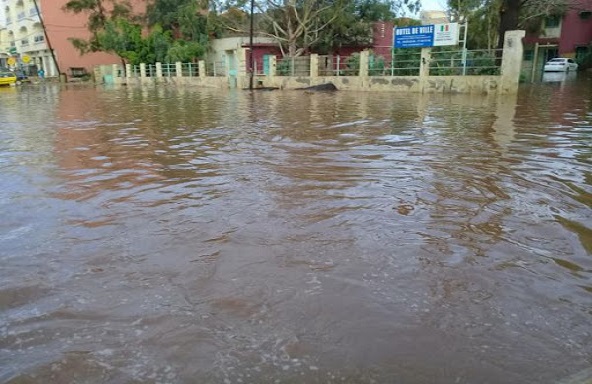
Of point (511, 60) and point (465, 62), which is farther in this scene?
point (465, 62)

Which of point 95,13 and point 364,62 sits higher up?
point 95,13

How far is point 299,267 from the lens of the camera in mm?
3432

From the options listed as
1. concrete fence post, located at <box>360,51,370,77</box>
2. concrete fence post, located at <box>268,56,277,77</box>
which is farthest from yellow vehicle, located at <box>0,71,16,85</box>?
concrete fence post, located at <box>360,51,370,77</box>

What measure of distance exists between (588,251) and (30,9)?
61.3 m

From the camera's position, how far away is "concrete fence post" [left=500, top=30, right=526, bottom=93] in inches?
715

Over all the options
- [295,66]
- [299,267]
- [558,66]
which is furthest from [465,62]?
[558,66]

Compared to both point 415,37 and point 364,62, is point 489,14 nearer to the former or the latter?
point 364,62

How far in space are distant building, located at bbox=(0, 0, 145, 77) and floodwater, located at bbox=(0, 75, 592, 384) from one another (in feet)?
153

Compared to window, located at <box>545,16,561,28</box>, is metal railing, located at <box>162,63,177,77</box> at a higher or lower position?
lower

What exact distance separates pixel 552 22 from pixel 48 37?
152ft

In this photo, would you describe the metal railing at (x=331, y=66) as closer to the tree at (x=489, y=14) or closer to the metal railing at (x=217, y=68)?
the tree at (x=489, y=14)

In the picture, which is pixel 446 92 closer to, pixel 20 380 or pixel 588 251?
pixel 588 251

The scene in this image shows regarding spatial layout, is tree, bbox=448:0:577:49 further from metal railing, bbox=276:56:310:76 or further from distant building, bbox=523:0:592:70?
metal railing, bbox=276:56:310:76

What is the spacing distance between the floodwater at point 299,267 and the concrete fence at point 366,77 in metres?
12.6
